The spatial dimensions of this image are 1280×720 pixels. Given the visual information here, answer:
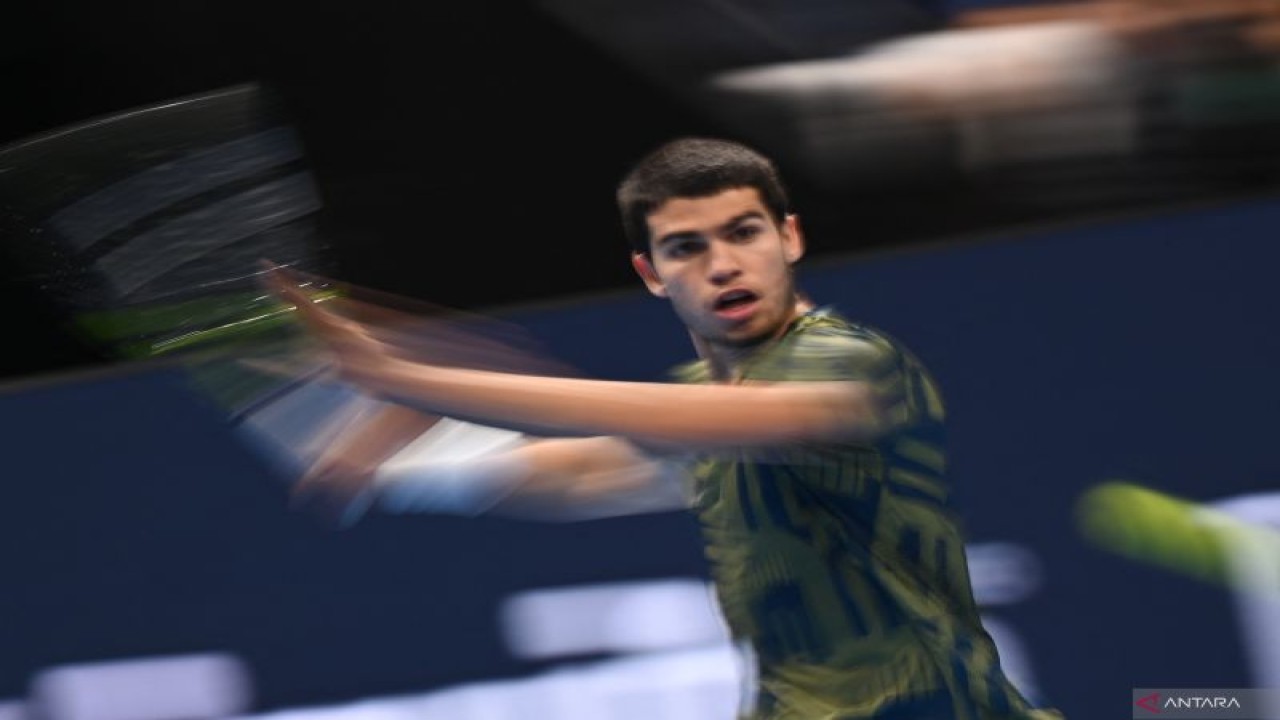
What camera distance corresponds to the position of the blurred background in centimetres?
350

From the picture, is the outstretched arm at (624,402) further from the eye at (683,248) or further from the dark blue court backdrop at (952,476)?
the dark blue court backdrop at (952,476)

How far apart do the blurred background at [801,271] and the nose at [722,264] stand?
1259mm

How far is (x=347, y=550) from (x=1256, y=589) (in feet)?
5.80

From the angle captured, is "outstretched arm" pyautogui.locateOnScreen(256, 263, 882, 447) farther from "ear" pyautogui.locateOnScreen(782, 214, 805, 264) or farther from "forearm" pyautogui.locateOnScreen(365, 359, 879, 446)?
"ear" pyautogui.locateOnScreen(782, 214, 805, 264)

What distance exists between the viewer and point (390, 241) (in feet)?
12.0

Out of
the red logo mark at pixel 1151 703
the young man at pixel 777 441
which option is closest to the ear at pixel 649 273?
the young man at pixel 777 441

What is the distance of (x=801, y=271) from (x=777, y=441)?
150 cm

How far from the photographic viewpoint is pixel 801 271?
11.7ft

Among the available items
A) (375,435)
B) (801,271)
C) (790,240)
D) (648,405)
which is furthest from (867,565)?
(801,271)

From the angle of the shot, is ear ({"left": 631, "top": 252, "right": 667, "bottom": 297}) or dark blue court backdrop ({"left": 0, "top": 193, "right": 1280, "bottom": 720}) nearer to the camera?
ear ({"left": 631, "top": 252, "right": 667, "bottom": 297})

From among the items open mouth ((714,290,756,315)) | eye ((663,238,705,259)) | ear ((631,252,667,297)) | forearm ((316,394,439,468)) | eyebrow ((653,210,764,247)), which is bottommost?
forearm ((316,394,439,468))

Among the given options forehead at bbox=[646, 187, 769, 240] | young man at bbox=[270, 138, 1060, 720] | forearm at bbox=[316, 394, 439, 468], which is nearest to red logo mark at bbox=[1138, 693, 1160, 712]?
young man at bbox=[270, 138, 1060, 720]

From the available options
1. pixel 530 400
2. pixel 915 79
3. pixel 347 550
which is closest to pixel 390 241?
pixel 347 550

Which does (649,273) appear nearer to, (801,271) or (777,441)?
(777,441)
